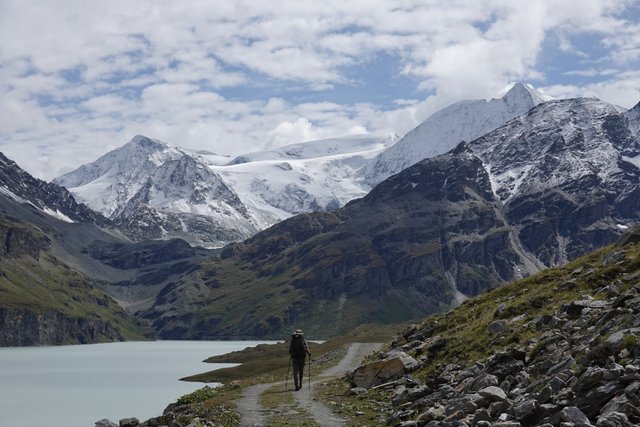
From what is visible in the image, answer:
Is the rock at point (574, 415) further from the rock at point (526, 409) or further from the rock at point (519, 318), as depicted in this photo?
the rock at point (519, 318)

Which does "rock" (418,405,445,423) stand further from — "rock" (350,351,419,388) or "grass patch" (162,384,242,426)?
"rock" (350,351,419,388)

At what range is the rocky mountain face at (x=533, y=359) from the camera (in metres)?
19.0

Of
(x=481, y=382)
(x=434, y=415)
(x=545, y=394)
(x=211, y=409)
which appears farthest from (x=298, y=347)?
(x=545, y=394)

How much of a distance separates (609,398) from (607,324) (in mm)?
6114

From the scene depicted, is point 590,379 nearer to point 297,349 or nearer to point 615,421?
point 615,421

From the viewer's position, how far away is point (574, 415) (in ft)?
57.8

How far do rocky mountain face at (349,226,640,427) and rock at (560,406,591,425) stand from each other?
0.08 feet

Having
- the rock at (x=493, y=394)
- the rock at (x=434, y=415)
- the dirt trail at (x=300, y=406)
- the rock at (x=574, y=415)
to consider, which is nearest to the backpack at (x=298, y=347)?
the dirt trail at (x=300, y=406)

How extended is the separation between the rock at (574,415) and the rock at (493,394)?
3.42m

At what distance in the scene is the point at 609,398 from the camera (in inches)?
728

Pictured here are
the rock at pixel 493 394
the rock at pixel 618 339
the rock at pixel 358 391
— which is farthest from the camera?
the rock at pixel 358 391

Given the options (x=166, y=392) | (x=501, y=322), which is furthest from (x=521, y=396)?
(x=166, y=392)

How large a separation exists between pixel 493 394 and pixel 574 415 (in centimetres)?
416

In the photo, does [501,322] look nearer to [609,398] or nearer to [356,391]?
[356,391]
